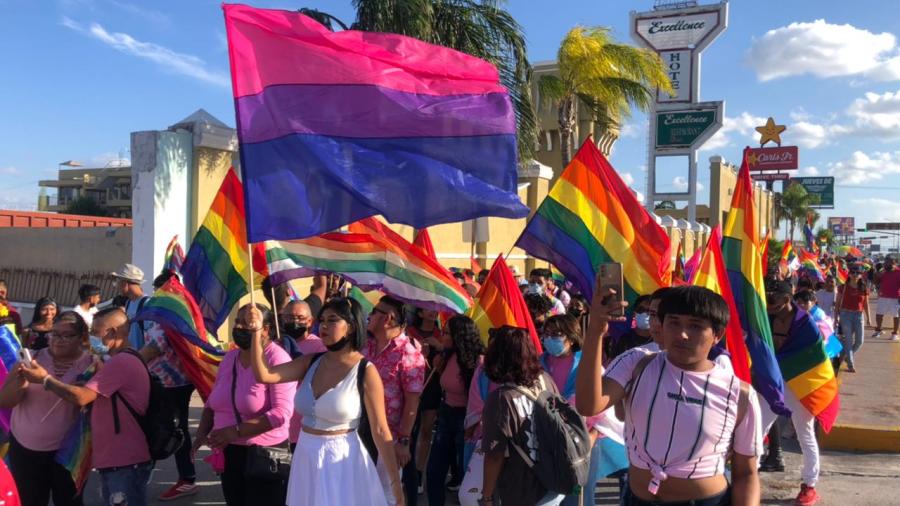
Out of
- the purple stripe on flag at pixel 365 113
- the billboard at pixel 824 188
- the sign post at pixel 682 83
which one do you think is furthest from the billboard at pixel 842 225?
the purple stripe on flag at pixel 365 113

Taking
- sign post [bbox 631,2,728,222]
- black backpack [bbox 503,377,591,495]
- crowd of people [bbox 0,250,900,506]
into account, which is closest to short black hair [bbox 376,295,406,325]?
crowd of people [bbox 0,250,900,506]

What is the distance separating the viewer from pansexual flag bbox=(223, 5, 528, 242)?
399cm

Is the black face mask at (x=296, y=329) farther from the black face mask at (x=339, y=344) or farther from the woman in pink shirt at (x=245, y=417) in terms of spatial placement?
the black face mask at (x=339, y=344)

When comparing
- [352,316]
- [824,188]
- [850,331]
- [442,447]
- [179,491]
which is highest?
[824,188]

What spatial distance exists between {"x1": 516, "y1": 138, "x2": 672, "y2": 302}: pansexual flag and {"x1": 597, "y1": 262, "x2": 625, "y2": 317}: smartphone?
130 inches

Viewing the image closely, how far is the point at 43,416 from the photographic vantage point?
394cm

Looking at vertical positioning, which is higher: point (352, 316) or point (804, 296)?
point (352, 316)

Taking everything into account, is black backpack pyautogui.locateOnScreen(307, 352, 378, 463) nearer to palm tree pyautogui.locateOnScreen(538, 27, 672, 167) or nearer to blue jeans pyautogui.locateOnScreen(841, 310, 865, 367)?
blue jeans pyautogui.locateOnScreen(841, 310, 865, 367)

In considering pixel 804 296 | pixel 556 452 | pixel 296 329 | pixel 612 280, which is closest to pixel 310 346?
pixel 296 329

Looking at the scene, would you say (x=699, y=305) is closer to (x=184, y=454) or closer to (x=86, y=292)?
(x=184, y=454)

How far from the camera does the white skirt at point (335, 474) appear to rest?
11.1 feet

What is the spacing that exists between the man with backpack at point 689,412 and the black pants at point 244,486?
1.99 meters

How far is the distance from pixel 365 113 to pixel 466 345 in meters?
1.65

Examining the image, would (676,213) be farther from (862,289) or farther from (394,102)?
(394,102)
